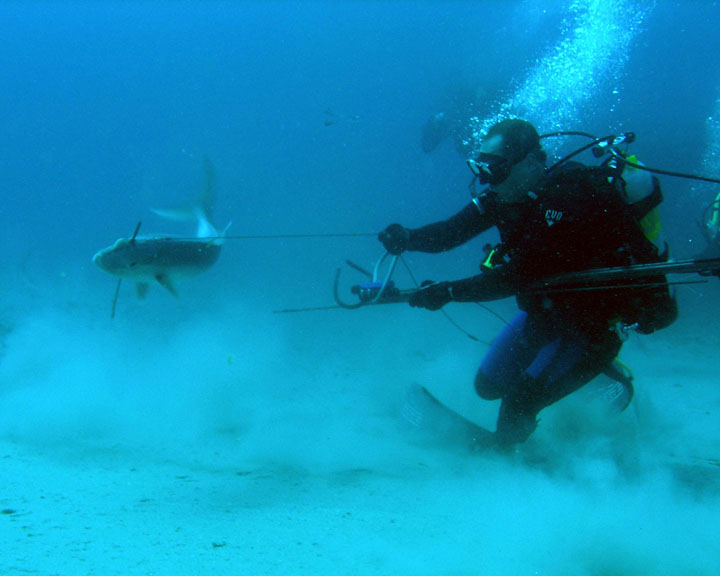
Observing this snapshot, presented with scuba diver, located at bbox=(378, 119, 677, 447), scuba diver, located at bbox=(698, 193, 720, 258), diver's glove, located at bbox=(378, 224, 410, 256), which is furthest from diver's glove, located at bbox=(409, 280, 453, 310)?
scuba diver, located at bbox=(698, 193, 720, 258)

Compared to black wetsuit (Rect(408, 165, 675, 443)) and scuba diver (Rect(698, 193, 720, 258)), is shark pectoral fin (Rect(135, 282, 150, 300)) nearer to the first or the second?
black wetsuit (Rect(408, 165, 675, 443))

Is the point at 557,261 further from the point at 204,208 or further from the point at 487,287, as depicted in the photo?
the point at 204,208

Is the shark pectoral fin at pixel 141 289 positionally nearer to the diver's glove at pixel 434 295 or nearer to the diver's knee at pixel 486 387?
the diver's glove at pixel 434 295

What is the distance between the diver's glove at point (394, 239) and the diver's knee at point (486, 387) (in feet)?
5.16

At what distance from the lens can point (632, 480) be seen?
354 cm

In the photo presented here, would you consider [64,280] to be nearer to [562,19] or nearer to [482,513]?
[482,513]

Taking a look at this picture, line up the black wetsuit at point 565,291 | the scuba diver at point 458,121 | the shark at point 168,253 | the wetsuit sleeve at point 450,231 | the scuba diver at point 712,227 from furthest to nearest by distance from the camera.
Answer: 1. the scuba diver at point 458,121
2. the scuba diver at point 712,227
3. the wetsuit sleeve at point 450,231
4. the shark at point 168,253
5. the black wetsuit at point 565,291

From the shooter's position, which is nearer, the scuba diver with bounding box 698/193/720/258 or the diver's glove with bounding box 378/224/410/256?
the diver's glove with bounding box 378/224/410/256

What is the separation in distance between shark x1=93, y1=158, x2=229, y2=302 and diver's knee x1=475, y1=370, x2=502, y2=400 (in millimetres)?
3025

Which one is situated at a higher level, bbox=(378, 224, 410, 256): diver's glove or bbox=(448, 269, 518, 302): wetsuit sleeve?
bbox=(378, 224, 410, 256): diver's glove

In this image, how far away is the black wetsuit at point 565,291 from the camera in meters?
3.11

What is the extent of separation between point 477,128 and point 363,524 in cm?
1862

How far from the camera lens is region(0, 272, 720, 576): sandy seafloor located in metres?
2.11

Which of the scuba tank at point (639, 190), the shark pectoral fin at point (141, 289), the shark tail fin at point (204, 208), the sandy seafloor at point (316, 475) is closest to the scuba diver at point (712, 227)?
the sandy seafloor at point (316, 475)
